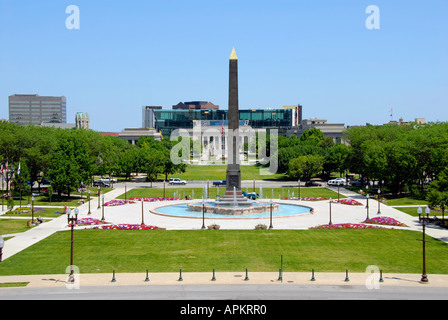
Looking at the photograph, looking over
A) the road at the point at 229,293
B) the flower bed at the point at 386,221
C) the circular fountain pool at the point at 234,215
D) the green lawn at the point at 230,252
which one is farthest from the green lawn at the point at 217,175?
the road at the point at 229,293

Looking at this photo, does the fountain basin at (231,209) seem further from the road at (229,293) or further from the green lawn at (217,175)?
the green lawn at (217,175)

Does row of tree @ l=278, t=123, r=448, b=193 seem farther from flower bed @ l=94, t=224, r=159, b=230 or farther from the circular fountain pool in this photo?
flower bed @ l=94, t=224, r=159, b=230

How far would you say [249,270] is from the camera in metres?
30.4

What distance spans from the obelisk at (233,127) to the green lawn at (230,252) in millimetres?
15732

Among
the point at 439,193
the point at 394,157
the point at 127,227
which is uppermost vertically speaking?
the point at 394,157

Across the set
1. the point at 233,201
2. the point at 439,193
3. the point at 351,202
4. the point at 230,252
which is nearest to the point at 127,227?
the point at 230,252

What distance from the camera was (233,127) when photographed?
191 ft

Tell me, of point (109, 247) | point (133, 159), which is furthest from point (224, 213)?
point (133, 159)

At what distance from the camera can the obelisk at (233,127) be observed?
2274 inches

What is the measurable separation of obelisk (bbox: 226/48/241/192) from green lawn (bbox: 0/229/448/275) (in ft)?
51.6

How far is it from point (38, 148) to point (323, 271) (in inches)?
2120

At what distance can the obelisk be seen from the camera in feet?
189

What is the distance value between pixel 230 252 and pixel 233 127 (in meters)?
24.7

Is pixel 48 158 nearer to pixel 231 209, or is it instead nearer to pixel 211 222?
pixel 231 209
